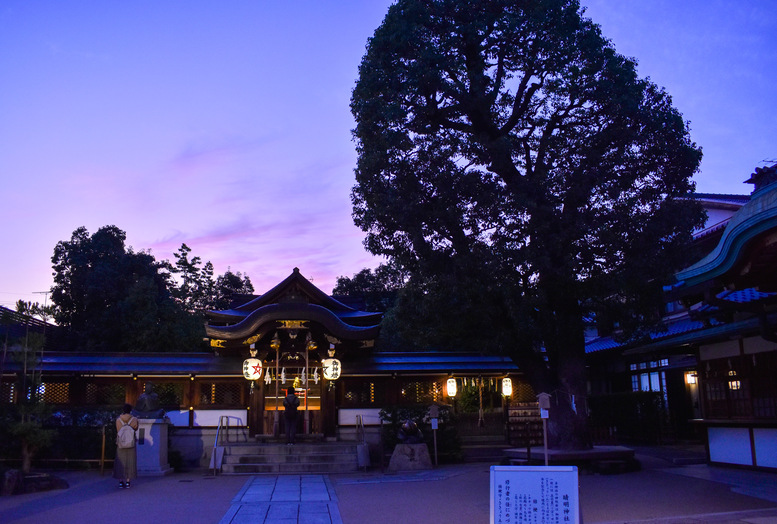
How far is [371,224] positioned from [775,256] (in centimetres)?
973

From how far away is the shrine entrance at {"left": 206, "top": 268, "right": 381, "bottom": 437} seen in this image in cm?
2039

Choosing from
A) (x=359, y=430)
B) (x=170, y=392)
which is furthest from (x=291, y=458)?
(x=170, y=392)

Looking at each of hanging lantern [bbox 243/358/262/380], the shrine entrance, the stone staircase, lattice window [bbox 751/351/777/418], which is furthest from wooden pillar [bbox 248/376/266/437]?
lattice window [bbox 751/351/777/418]

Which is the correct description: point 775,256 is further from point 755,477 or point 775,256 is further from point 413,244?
point 413,244

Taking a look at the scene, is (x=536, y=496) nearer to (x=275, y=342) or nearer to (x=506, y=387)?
(x=275, y=342)

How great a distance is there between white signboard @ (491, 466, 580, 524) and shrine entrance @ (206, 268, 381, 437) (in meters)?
14.1

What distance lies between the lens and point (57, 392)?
21.4 metres

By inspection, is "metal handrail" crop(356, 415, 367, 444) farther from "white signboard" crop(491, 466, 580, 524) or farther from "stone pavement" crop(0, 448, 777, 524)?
"white signboard" crop(491, 466, 580, 524)

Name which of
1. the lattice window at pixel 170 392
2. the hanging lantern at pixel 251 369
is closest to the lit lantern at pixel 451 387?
the hanging lantern at pixel 251 369

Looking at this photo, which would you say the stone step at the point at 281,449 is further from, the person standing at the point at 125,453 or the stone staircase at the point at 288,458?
the person standing at the point at 125,453

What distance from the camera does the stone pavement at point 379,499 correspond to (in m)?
10.1

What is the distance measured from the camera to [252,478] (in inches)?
647

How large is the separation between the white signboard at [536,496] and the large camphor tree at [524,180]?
26.0ft

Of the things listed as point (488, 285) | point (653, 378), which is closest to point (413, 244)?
point (488, 285)
